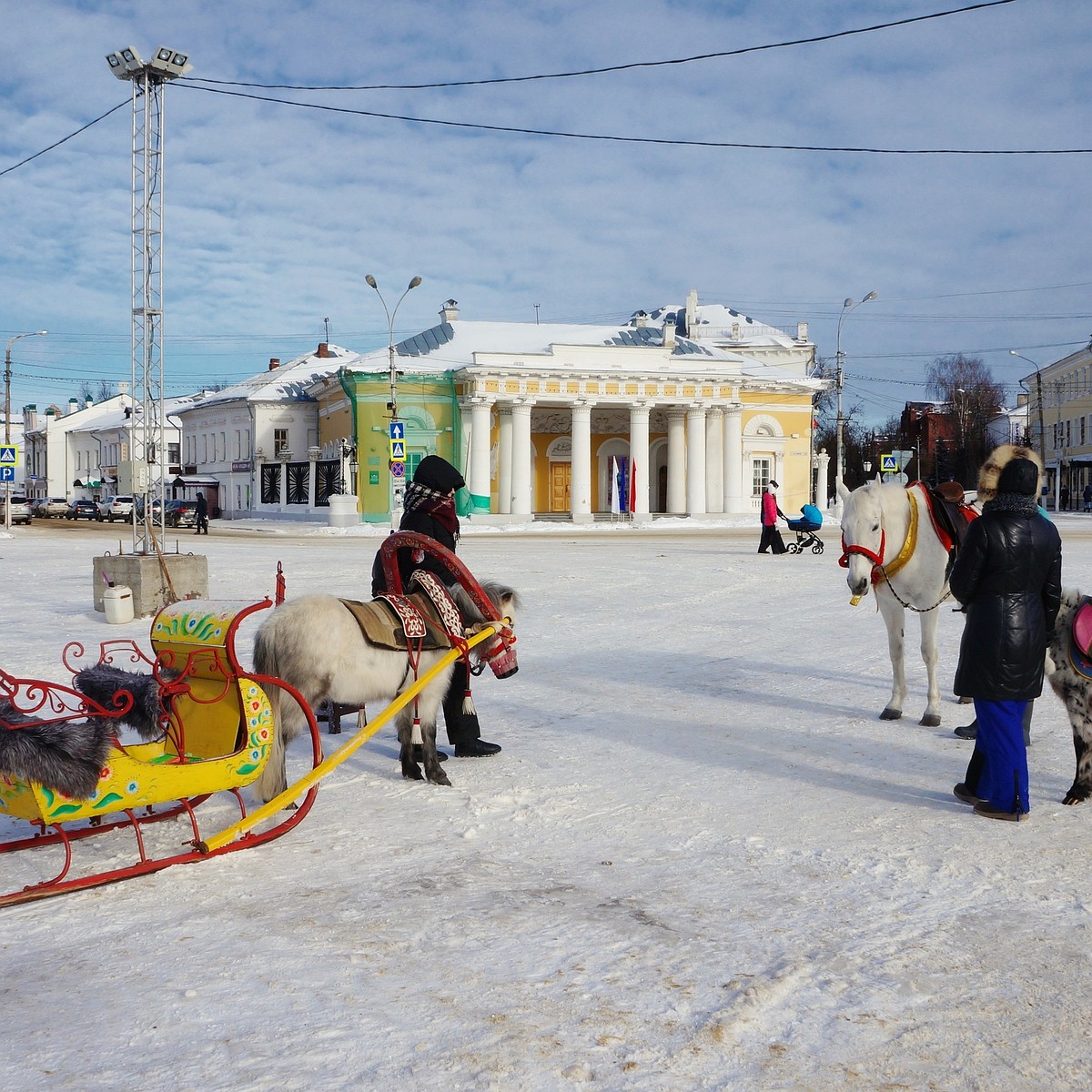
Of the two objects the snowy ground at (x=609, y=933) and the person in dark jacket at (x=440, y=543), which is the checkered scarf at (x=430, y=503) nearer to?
the person in dark jacket at (x=440, y=543)

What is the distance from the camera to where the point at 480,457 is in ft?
157

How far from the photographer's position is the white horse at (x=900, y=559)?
777cm

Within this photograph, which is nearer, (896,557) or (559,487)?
(896,557)

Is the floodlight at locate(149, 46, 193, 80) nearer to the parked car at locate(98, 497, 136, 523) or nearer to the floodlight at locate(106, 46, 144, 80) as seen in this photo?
the floodlight at locate(106, 46, 144, 80)

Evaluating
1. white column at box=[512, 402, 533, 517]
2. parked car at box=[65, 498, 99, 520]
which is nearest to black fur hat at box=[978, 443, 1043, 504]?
white column at box=[512, 402, 533, 517]

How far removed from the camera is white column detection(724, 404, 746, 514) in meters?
52.0

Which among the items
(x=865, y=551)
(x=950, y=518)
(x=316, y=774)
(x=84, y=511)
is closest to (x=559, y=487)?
(x=84, y=511)

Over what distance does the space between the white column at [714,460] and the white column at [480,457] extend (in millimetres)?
11400

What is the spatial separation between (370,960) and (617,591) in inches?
526

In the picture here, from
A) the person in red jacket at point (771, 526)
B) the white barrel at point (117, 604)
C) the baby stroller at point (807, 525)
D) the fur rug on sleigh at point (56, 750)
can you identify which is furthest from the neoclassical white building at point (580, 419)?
the fur rug on sleigh at point (56, 750)

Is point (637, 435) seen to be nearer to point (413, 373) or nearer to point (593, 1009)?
point (413, 373)

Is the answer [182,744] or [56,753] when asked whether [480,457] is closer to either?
[182,744]

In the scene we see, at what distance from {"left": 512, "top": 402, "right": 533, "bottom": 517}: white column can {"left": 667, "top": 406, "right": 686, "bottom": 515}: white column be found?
8.11 m

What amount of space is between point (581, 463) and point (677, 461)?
5.86 metres
